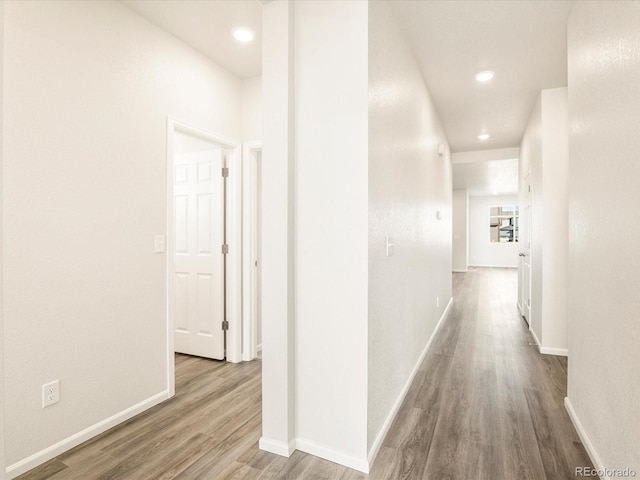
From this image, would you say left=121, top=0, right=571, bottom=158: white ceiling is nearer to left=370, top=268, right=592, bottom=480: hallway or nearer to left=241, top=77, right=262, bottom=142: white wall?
left=241, top=77, right=262, bottom=142: white wall

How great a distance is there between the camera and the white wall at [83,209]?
1.97 metres

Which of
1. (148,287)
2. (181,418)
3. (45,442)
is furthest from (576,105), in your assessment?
(45,442)

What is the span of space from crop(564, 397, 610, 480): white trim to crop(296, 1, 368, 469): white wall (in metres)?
1.20

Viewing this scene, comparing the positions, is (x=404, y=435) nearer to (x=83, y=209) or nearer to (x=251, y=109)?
(x=83, y=209)

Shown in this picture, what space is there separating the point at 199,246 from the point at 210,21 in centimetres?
197

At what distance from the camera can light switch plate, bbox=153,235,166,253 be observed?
9.02 ft

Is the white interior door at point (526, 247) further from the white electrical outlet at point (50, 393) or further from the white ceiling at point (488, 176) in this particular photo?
the white electrical outlet at point (50, 393)

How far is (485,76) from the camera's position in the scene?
3.57 m

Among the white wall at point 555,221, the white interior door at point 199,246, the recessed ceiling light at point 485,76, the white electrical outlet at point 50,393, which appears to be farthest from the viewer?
the white wall at point 555,221

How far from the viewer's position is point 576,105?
93.8 inches

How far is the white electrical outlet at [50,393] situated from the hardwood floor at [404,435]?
0.32 meters

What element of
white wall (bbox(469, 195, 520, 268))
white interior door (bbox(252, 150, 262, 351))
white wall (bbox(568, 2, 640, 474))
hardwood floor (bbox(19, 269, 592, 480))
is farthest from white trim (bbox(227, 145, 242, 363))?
white wall (bbox(469, 195, 520, 268))

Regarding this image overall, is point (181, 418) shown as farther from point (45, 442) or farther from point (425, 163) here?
point (425, 163)

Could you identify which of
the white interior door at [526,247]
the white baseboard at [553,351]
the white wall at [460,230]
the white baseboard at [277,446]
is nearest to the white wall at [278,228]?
the white baseboard at [277,446]
